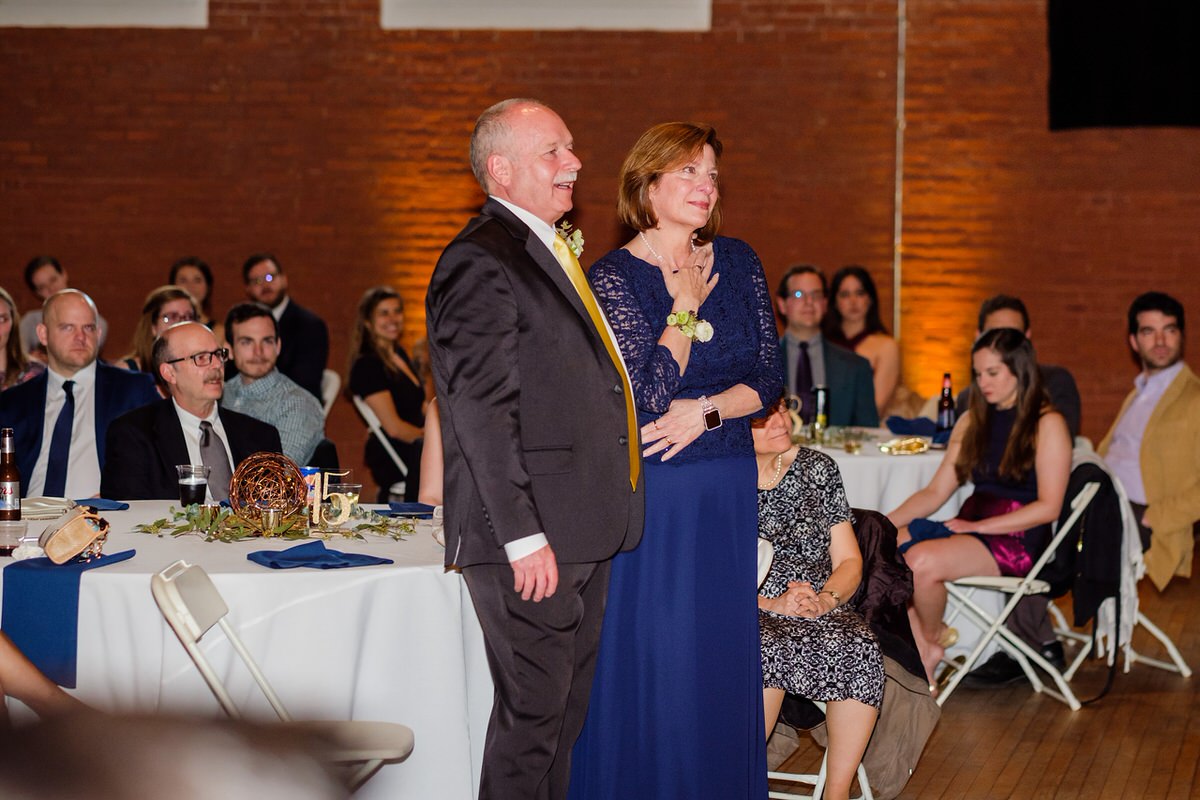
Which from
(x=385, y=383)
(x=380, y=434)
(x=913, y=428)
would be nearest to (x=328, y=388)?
(x=385, y=383)

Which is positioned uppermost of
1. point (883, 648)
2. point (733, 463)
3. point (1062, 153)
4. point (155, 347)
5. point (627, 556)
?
point (1062, 153)

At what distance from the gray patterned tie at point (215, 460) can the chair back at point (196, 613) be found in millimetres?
1180

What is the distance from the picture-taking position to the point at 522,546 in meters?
2.52

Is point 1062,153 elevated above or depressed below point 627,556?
above

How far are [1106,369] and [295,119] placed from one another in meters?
5.28

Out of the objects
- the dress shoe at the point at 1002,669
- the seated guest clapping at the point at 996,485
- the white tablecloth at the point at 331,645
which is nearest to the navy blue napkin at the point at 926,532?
the seated guest clapping at the point at 996,485

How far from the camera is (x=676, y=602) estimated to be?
2873 millimetres

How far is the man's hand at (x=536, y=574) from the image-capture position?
253cm

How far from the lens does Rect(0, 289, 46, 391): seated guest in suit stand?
542 cm

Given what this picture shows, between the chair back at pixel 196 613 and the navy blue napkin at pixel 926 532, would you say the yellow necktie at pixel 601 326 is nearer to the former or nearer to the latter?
the chair back at pixel 196 613

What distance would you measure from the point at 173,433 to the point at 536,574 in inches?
76.4

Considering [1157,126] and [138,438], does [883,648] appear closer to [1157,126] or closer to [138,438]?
[138,438]

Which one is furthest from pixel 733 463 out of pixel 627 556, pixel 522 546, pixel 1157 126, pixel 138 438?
pixel 1157 126

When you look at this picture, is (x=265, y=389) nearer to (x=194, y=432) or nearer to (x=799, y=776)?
(x=194, y=432)
